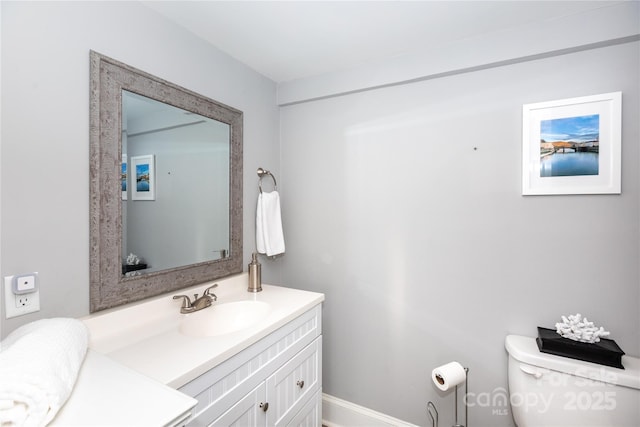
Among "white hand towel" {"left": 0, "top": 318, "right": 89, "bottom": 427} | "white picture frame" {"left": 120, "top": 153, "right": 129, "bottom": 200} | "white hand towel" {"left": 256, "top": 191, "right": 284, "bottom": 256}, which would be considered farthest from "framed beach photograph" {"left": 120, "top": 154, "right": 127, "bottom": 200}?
"white hand towel" {"left": 256, "top": 191, "right": 284, "bottom": 256}

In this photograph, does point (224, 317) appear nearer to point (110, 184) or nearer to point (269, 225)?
point (269, 225)

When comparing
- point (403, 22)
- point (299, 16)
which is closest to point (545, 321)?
point (403, 22)

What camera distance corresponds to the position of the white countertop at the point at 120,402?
0.64 metres

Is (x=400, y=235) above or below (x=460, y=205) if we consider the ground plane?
below

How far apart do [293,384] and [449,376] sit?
0.76m

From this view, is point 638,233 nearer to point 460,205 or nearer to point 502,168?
point 502,168

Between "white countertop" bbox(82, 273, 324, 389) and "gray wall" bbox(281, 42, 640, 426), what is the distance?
0.58m

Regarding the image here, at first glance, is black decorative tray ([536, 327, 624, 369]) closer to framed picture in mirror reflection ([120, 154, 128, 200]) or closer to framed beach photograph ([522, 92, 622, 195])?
framed beach photograph ([522, 92, 622, 195])

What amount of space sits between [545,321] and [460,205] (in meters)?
0.68

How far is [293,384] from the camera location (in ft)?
4.72

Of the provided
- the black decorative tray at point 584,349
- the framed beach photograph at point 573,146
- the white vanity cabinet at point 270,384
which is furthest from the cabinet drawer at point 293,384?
the framed beach photograph at point 573,146

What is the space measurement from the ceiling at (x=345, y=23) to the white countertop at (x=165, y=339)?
1319mm

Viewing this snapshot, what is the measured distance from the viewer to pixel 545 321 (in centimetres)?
146

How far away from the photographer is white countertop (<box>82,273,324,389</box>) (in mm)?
946
